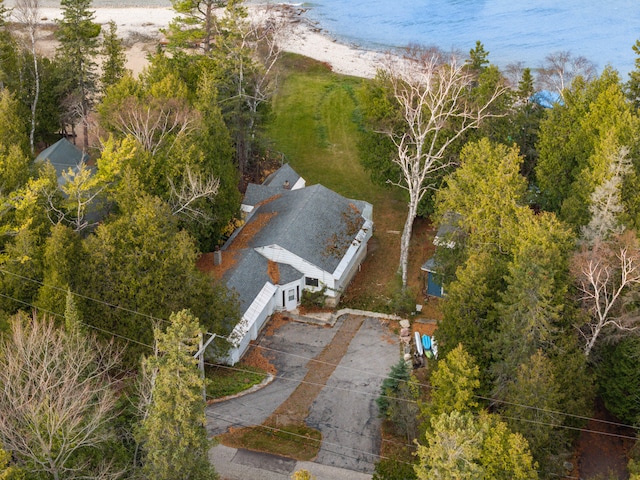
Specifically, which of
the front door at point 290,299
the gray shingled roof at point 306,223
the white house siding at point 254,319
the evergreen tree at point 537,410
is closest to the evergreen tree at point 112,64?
the gray shingled roof at point 306,223

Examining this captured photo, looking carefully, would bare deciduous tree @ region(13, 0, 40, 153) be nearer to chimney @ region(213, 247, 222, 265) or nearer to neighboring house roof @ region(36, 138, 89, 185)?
neighboring house roof @ region(36, 138, 89, 185)

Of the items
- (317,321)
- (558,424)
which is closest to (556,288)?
(558,424)

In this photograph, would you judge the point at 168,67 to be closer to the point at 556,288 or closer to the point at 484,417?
the point at 556,288

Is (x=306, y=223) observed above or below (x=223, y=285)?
above

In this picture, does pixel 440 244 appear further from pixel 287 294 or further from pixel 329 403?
pixel 329 403

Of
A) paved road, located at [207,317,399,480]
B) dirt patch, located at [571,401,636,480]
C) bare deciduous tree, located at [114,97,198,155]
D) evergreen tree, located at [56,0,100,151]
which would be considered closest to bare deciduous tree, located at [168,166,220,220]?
bare deciduous tree, located at [114,97,198,155]

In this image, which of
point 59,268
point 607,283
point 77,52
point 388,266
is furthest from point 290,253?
point 77,52
